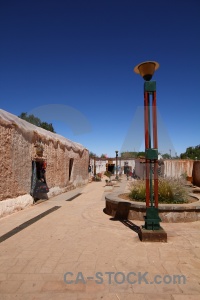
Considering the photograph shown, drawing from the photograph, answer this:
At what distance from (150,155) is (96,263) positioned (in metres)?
2.22

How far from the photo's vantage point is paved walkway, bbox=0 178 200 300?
8.77 ft

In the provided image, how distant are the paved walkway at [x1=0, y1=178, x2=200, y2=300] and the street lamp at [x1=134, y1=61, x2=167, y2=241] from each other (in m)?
0.23

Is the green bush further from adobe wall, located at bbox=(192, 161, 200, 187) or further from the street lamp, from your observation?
adobe wall, located at bbox=(192, 161, 200, 187)

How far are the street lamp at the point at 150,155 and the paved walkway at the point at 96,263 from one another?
23cm

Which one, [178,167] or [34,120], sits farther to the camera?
[34,120]

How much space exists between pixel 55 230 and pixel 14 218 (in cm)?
176

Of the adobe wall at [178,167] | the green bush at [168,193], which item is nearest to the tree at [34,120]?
the adobe wall at [178,167]

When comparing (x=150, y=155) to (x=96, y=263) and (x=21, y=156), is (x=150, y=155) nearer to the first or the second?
(x=96, y=263)

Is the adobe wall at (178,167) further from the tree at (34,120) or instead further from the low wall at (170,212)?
the tree at (34,120)

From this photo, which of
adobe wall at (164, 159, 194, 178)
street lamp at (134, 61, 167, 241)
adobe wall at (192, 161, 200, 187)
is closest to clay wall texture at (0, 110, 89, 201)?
street lamp at (134, 61, 167, 241)

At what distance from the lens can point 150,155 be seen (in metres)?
4.55

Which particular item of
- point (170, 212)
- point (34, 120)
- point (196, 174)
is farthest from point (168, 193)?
point (34, 120)

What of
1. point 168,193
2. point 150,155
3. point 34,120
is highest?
point 34,120

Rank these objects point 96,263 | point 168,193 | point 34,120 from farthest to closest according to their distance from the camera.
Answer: point 34,120 → point 168,193 → point 96,263
